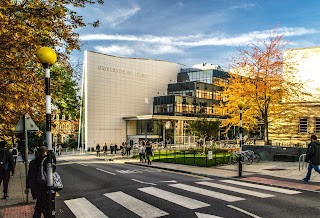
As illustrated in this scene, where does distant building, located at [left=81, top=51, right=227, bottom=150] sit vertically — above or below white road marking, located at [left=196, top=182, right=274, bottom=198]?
above

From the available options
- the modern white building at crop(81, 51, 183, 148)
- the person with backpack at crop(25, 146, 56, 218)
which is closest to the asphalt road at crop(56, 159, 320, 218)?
the person with backpack at crop(25, 146, 56, 218)

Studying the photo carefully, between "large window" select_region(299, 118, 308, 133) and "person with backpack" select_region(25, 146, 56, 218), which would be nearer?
"person with backpack" select_region(25, 146, 56, 218)

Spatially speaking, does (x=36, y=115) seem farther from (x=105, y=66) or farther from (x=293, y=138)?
(x=105, y=66)

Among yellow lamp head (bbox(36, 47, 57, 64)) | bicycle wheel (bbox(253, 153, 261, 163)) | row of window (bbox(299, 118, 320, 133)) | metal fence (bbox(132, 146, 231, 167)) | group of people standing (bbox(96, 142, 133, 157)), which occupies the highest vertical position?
yellow lamp head (bbox(36, 47, 57, 64))

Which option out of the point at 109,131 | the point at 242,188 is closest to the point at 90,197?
the point at 242,188

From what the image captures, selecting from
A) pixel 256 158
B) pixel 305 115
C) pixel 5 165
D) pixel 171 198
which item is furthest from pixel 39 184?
pixel 305 115

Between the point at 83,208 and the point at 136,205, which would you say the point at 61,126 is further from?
the point at 136,205

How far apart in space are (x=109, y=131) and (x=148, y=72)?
1738cm

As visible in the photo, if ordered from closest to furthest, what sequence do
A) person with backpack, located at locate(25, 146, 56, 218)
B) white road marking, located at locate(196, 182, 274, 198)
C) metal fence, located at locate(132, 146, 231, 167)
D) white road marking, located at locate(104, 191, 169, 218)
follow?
person with backpack, located at locate(25, 146, 56, 218), white road marking, located at locate(104, 191, 169, 218), white road marking, located at locate(196, 182, 274, 198), metal fence, located at locate(132, 146, 231, 167)

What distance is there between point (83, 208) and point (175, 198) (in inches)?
113

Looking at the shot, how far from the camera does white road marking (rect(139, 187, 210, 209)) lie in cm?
830

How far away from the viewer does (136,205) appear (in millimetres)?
8461

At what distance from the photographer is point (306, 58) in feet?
103

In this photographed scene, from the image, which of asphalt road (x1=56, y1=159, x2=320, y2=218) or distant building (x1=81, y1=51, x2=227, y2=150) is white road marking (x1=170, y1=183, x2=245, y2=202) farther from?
distant building (x1=81, y1=51, x2=227, y2=150)
